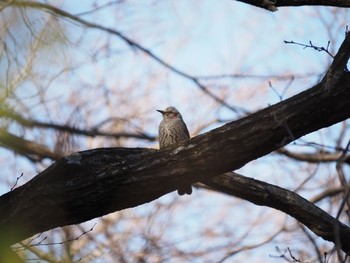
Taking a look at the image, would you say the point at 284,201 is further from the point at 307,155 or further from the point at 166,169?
the point at 307,155

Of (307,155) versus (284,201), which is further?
(307,155)

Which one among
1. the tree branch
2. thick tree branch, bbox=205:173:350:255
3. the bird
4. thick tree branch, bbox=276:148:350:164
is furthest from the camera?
thick tree branch, bbox=276:148:350:164

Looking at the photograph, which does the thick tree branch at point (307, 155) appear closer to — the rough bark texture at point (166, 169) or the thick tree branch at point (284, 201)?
the thick tree branch at point (284, 201)

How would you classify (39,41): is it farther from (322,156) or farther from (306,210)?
(322,156)

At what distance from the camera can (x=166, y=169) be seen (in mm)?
4375

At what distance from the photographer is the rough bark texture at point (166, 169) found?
165 inches

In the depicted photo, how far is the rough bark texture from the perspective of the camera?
13.7 ft

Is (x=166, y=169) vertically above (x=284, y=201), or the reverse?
(x=166, y=169)

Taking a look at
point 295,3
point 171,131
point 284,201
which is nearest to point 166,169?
point 284,201

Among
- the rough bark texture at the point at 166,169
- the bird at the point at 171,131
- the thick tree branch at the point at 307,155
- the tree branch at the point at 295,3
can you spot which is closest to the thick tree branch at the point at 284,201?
the rough bark texture at the point at 166,169

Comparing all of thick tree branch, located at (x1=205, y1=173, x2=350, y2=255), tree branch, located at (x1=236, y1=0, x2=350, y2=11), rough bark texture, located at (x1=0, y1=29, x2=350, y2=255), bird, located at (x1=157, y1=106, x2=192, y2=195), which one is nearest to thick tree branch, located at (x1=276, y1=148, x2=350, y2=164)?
bird, located at (x1=157, y1=106, x2=192, y2=195)

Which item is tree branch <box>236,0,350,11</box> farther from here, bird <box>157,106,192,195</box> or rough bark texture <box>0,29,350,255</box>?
bird <box>157,106,192,195</box>

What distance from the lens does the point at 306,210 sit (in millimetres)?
4645

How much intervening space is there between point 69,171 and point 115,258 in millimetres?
3736
